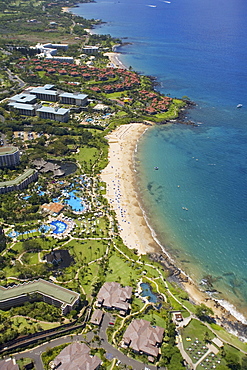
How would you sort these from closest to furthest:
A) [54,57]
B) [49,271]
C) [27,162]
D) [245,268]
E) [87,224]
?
1. [49,271]
2. [245,268]
3. [87,224]
4. [27,162]
5. [54,57]

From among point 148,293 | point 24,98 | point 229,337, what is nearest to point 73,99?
point 24,98

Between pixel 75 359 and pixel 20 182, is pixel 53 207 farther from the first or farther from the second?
pixel 75 359

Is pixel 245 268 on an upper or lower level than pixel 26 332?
lower

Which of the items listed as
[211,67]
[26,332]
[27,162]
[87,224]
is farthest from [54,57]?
[26,332]

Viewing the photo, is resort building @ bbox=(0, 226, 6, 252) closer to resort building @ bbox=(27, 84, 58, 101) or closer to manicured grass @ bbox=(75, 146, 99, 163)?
manicured grass @ bbox=(75, 146, 99, 163)

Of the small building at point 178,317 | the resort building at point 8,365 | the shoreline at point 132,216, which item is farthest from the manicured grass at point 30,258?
the small building at point 178,317

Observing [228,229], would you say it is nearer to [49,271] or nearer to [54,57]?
[49,271]

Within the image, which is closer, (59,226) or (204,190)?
(59,226)

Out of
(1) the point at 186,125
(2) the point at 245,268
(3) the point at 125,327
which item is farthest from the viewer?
(1) the point at 186,125
